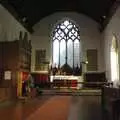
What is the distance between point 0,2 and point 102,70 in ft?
28.2

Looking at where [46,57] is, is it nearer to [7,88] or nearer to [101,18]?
[101,18]

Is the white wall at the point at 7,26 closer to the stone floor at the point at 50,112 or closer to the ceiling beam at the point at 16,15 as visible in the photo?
the ceiling beam at the point at 16,15

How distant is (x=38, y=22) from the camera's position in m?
18.6

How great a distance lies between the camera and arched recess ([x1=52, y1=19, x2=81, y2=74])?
18.7 metres

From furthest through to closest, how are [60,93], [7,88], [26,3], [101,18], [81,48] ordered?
1. [81,48]
2. [101,18]
3. [26,3]
4. [60,93]
5. [7,88]

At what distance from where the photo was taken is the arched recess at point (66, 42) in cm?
1866

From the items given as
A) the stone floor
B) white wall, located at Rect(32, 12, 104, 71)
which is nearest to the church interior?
white wall, located at Rect(32, 12, 104, 71)

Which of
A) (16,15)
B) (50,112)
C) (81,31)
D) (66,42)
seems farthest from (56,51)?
(50,112)

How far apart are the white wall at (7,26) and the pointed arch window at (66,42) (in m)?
4.48

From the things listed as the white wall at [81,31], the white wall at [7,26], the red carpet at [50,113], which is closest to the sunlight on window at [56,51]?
the white wall at [81,31]

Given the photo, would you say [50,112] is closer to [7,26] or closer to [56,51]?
[7,26]

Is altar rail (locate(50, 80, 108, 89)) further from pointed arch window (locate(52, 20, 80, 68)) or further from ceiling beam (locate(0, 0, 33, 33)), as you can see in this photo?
ceiling beam (locate(0, 0, 33, 33))

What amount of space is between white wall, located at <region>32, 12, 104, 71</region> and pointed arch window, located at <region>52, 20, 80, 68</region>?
40 centimetres

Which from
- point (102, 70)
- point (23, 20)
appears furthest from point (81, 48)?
point (23, 20)
